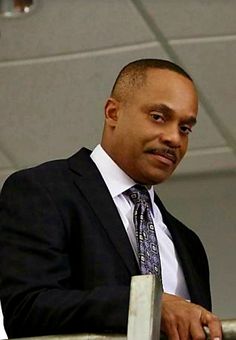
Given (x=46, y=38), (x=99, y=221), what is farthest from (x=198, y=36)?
(x=99, y=221)

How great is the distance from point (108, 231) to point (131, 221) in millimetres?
75

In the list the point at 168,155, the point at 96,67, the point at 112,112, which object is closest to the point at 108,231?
the point at 168,155

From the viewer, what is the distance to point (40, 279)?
1.33m

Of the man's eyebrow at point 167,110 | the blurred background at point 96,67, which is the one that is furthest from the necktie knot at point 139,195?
the blurred background at point 96,67

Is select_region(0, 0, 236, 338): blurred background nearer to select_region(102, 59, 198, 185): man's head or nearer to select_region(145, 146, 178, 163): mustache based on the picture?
select_region(102, 59, 198, 185): man's head

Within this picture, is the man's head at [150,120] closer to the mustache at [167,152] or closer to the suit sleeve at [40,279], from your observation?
the mustache at [167,152]

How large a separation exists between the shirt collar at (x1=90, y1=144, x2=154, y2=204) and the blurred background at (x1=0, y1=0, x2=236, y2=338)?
3.73ft

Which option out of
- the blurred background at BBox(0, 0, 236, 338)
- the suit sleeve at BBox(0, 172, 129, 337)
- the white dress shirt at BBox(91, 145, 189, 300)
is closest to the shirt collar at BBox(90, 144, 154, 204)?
the white dress shirt at BBox(91, 145, 189, 300)

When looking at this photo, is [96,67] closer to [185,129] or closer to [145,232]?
[185,129]

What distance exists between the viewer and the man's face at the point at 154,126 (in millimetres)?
1521

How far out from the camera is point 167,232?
62.9 inches

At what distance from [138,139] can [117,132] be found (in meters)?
0.06

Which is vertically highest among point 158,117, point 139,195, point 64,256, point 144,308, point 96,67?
point 96,67

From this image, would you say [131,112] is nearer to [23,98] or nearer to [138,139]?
[138,139]
